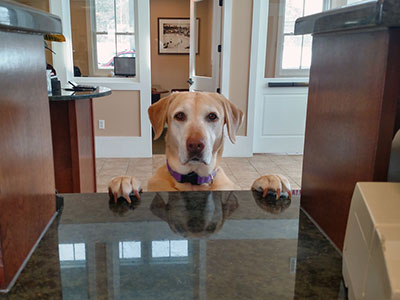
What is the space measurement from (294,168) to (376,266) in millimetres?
4390

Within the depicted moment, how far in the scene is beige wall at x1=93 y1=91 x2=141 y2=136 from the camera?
16.5ft

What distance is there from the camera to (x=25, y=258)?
0.62 metres

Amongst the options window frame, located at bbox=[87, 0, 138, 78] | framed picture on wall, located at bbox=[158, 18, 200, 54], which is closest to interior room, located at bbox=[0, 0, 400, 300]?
window frame, located at bbox=[87, 0, 138, 78]

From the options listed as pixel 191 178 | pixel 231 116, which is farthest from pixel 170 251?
pixel 231 116

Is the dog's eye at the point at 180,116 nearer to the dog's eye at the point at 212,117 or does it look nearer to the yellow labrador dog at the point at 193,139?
the yellow labrador dog at the point at 193,139

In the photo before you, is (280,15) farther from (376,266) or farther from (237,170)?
(376,266)

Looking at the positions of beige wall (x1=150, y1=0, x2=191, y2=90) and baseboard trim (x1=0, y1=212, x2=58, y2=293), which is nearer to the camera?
baseboard trim (x1=0, y1=212, x2=58, y2=293)

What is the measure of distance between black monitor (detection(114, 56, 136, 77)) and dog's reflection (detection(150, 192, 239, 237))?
4394 millimetres

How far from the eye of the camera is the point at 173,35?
8656 millimetres

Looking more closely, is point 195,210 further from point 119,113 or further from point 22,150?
point 119,113

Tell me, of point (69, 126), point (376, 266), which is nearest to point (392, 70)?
point (376, 266)

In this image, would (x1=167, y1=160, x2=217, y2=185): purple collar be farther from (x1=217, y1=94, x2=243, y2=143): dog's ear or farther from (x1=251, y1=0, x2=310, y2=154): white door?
(x1=251, y1=0, x2=310, y2=154): white door

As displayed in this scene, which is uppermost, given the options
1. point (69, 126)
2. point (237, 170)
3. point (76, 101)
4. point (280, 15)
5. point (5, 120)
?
point (280, 15)

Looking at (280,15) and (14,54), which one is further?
(280,15)
